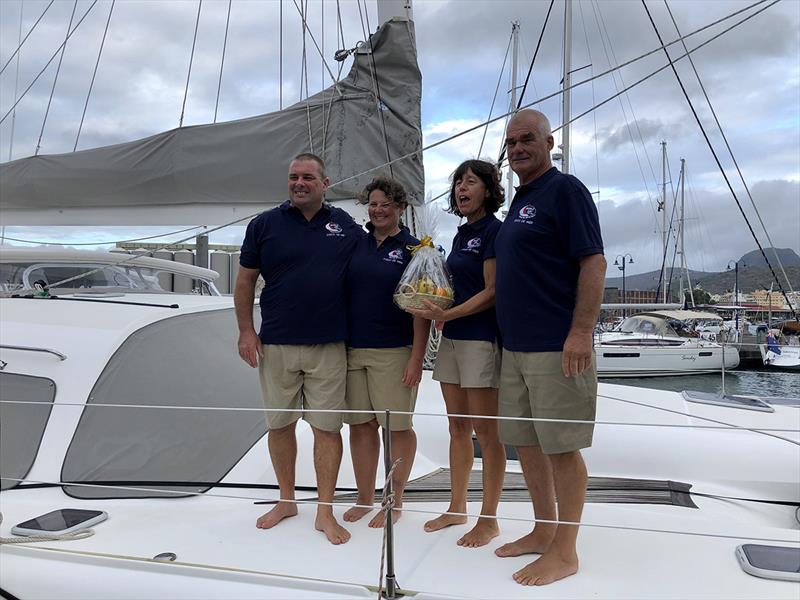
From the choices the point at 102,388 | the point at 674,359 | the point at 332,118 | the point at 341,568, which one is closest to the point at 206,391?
the point at 102,388

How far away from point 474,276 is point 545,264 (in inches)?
15.0

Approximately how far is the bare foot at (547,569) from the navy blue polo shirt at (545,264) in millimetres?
671

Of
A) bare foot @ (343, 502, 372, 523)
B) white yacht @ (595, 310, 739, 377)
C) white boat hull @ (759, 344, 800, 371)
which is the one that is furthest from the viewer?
white boat hull @ (759, 344, 800, 371)

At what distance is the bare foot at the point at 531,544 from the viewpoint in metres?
2.19

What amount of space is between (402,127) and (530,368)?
8.23 feet

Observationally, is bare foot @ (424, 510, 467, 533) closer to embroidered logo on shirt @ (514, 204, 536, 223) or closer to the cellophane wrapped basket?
the cellophane wrapped basket

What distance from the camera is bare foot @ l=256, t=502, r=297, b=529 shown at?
244 cm

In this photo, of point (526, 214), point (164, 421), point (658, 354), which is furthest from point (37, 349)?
point (658, 354)

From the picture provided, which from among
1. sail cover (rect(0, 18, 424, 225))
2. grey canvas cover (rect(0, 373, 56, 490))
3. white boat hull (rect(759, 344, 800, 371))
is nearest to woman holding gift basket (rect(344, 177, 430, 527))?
grey canvas cover (rect(0, 373, 56, 490))

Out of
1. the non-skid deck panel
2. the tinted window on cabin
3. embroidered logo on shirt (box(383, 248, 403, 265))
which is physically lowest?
the non-skid deck panel

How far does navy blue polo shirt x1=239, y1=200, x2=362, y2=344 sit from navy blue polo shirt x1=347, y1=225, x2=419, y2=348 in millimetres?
45

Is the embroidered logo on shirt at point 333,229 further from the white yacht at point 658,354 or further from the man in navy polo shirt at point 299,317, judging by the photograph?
the white yacht at point 658,354

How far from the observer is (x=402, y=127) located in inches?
166

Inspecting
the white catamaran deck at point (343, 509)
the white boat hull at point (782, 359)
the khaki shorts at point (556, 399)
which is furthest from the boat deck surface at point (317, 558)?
the white boat hull at point (782, 359)
